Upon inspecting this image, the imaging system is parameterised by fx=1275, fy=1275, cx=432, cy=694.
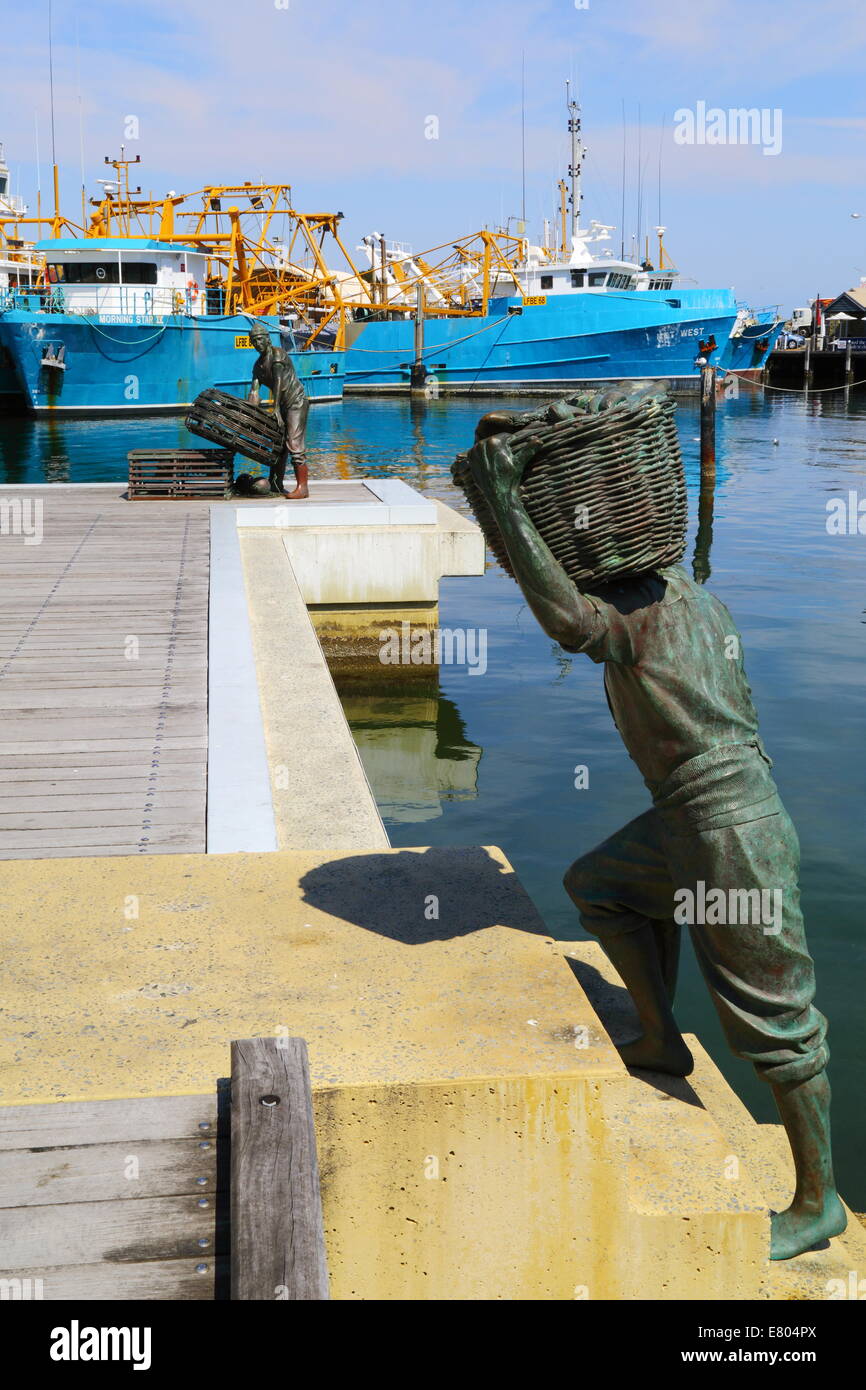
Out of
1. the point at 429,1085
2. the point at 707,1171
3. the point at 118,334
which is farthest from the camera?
the point at 118,334

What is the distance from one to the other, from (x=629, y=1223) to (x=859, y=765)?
22.2 feet

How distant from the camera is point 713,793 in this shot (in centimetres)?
284

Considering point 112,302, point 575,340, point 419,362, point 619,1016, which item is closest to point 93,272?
point 112,302

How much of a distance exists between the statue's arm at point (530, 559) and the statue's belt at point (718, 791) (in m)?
0.38

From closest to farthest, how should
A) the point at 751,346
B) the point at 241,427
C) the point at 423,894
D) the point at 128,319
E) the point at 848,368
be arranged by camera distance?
1. the point at 423,894
2. the point at 241,427
3. the point at 128,319
4. the point at 848,368
5. the point at 751,346

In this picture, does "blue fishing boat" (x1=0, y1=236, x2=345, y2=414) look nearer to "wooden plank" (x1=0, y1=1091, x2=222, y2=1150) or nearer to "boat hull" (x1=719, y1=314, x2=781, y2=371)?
"boat hull" (x1=719, y1=314, x2=781, y2=371)

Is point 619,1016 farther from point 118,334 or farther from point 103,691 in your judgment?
point 118,334

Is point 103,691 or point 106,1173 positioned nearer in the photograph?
point 106,1173

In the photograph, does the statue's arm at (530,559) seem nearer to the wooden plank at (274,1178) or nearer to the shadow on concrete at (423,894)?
the shadow on concrete at (423,894)

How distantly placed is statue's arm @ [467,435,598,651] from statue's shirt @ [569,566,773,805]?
0.09ft

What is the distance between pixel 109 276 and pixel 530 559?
43646mm
